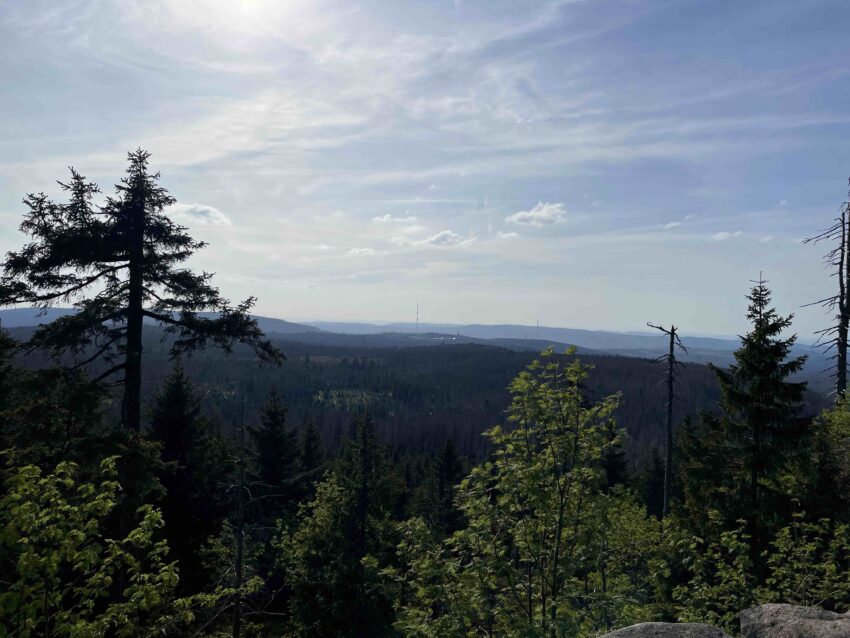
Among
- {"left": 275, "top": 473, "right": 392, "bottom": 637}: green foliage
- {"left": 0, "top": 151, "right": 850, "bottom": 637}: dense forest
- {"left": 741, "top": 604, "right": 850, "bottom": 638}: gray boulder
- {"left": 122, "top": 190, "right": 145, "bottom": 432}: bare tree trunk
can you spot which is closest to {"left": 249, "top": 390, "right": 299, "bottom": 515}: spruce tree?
{"left": 0, "top": 151, "right": 850, "bottom": 637}: dense forest

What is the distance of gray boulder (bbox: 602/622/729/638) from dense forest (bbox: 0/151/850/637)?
64 cm

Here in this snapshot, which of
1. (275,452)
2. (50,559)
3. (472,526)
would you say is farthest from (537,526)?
(275,452)

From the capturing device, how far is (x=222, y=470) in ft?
100

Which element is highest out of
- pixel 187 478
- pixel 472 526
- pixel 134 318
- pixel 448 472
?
pixel 134 318

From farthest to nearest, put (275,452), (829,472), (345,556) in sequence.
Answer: (275,452) → (345,556) → (829,472)

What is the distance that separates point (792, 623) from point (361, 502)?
13930 mm

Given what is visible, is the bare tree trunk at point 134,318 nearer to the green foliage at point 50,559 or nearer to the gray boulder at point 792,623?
the green foliage at point 50,559

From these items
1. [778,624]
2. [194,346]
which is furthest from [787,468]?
[194,346]

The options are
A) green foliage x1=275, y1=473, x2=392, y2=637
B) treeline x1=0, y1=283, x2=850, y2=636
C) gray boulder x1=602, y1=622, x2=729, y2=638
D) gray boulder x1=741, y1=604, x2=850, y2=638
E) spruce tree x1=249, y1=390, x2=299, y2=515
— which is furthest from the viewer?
spruce tree x1=249, y1=390, x2=299, y2=515

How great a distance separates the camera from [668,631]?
734 cm

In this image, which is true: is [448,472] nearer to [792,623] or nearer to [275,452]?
[275,452]

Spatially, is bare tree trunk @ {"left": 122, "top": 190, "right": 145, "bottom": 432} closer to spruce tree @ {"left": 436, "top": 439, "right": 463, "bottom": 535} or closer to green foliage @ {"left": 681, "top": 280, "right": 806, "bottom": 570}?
green foliage @ {"left": 681, "top": 280, "right": 806, "bottom": 570}

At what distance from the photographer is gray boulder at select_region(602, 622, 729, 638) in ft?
23.8

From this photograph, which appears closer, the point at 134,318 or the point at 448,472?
the point at 134,318
